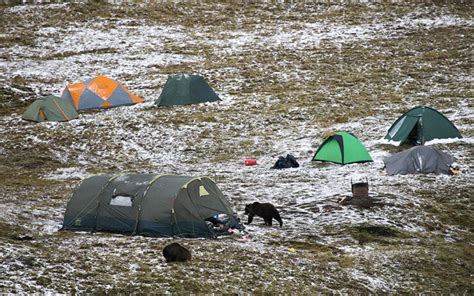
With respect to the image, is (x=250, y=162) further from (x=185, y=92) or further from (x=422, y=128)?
(x=185, y=92)

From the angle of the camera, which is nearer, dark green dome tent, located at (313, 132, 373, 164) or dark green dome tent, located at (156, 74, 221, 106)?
dark green dome tent, located at (313, 132, 373, 164)

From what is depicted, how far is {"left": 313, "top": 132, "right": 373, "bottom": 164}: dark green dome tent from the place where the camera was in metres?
24.3

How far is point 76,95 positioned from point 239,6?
19.2 m

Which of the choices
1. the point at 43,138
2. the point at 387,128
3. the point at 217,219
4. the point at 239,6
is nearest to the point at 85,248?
the point at 217,219

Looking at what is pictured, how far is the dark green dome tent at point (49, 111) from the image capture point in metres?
30.6

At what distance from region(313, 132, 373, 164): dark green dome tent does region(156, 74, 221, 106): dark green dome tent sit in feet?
31.8

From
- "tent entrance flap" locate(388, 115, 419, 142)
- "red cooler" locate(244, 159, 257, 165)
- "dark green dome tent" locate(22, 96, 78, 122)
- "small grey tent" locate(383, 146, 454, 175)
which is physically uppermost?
"dark green dome tent" locate(22, 96, 78, 122)

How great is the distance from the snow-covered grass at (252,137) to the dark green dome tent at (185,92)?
831mm

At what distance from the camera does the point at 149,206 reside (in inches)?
682

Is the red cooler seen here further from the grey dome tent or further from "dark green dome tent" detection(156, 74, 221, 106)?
"dark green dome tent" detection(156, 74, 221, 106)

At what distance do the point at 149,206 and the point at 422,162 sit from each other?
942cm

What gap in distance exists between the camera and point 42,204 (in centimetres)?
2034

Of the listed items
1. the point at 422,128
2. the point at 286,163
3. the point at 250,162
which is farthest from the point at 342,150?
the point at 422,128

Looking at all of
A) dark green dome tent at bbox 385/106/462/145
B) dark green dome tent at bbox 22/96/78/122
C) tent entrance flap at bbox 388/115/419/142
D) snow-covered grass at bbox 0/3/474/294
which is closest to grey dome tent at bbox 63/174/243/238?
snow-covered grass at bbox 0/3/474/294
